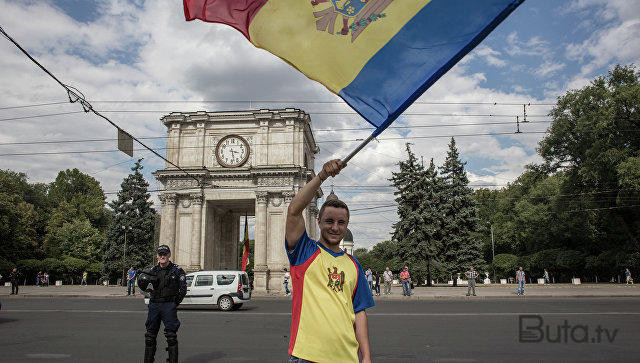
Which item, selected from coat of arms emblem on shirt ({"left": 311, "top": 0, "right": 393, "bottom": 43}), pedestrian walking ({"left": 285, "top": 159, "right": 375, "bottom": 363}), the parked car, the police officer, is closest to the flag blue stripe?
coat of arms emblem on shirt ({"left": 311, "top": 0, "right": 393, "bottom": 43})

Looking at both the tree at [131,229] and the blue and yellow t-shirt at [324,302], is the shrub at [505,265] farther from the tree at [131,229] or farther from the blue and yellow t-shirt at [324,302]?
the blue and yellow t-shirt at [324,302]

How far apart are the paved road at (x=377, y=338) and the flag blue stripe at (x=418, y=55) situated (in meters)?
5.91

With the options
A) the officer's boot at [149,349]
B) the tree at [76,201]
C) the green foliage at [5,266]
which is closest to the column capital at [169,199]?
the green foliage at [5,266]

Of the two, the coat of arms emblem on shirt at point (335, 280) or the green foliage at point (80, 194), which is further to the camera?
the green foliage at point (80, 194)

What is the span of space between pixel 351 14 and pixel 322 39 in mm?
328

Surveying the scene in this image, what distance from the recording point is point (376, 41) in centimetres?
381

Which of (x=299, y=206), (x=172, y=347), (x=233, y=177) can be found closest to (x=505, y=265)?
(x=233, y=177)

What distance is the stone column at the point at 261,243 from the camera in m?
35.6

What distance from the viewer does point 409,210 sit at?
4538cm

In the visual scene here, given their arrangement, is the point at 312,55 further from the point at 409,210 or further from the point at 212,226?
the point at 409,210

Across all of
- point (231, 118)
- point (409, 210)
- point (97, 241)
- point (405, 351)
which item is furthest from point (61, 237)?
point (405, 351)

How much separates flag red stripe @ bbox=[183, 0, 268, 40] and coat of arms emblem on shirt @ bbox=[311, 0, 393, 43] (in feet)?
2.35

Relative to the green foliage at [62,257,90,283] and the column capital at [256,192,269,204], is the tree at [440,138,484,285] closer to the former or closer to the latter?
the column capital at [256,192,269,204]

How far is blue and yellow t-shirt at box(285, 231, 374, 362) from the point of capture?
2889 millimetres
